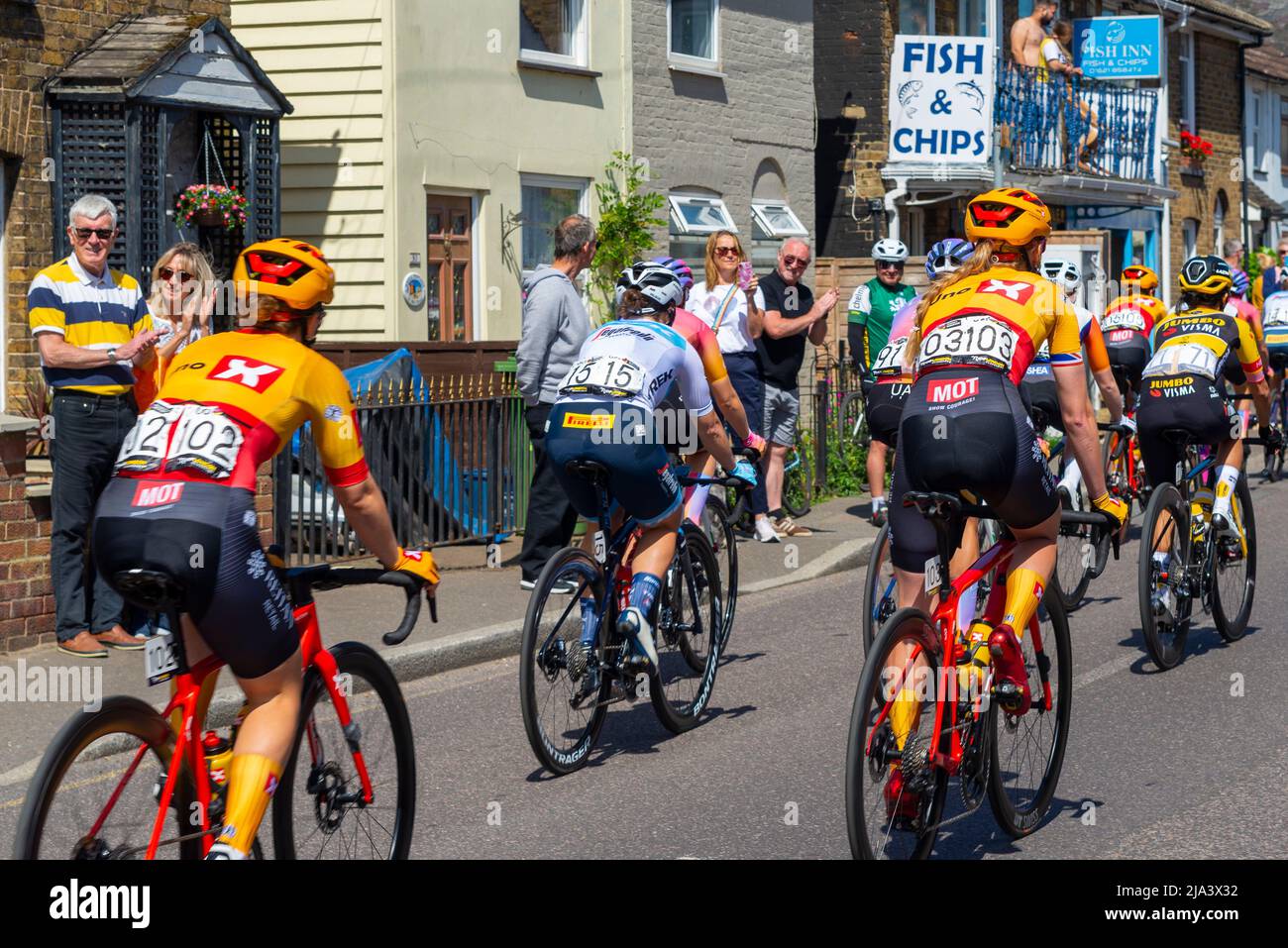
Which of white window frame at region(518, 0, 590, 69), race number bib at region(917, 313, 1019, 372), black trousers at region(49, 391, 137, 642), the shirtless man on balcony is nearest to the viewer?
race number bib at region(917, 313, 1019, 372)

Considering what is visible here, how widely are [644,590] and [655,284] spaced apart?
1274mm

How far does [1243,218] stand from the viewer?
3812 cm

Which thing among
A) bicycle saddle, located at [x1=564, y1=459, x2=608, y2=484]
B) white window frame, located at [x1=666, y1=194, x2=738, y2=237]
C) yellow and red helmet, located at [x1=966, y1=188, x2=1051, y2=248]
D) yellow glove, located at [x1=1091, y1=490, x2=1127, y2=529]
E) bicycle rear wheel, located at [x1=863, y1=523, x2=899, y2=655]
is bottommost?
bicycle rear wheel, located at [x1=863, y1=523, x2=899, y2=655]

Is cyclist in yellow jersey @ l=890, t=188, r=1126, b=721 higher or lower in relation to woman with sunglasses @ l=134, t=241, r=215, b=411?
lower

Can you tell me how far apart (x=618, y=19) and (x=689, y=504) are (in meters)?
10.9

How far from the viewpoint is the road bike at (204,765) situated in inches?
171

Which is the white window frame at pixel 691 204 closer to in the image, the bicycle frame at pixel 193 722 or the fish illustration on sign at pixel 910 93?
the fish illustration on sign at pixel 910 93

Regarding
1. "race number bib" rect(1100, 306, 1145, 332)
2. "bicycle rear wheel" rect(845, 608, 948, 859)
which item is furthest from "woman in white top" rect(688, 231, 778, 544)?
"bicycle rear wheel" rect(845, 608, 948, 859)

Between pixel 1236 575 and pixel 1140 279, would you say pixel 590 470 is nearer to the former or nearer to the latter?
pixel 1236 575

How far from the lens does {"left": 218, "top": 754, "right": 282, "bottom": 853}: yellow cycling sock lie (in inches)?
178

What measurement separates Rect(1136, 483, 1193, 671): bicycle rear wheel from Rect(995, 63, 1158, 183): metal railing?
16.3 meters

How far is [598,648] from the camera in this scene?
718cm

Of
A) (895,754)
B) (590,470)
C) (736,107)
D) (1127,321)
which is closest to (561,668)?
(590,470)

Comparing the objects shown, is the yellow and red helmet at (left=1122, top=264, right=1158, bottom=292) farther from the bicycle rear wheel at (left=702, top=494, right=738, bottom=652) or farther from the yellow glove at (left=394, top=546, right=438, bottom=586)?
the yellow glove at (left=394, top=546, right=438, bottom=586)
